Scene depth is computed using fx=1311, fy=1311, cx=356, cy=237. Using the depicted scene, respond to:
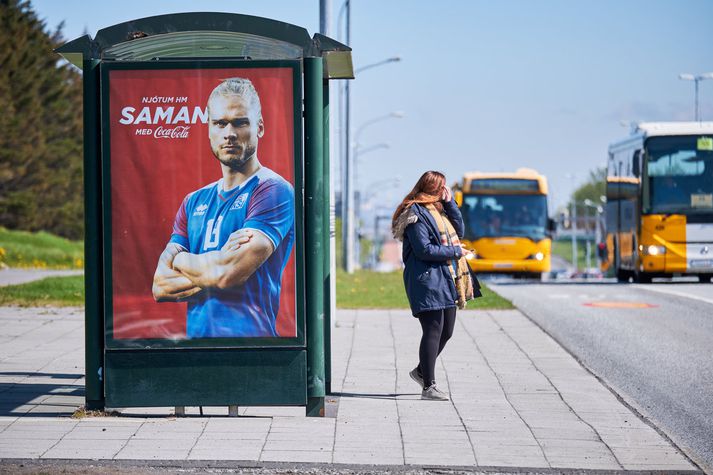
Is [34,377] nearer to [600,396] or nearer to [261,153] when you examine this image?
[261,153]

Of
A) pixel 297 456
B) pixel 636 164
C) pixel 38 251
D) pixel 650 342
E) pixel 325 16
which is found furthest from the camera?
pixel 38 251

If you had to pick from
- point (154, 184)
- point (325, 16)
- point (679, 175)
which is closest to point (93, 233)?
point (154, 184)

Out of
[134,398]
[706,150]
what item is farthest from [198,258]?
[706,150]

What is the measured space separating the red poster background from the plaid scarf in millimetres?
1764

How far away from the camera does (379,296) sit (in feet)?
76.0

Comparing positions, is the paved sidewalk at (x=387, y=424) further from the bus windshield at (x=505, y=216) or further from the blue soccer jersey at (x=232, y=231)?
the bus windshield at (x=505, y=216)

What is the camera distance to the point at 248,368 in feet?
29.4

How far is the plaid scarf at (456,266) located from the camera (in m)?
10.3

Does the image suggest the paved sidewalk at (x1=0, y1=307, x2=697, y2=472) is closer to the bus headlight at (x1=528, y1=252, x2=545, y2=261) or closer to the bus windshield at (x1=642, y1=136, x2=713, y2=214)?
the bus windshield at (x1=642, y1=136, x2=713, y2=214)

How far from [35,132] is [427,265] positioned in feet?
166

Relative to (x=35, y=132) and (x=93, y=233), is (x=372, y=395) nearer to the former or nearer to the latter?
(x=93, y=233)

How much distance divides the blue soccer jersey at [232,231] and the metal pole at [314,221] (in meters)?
0.20

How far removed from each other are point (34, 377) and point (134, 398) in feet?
8.76

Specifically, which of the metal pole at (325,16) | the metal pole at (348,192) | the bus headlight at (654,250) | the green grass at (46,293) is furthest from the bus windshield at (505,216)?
the metal pole at (325,16)
